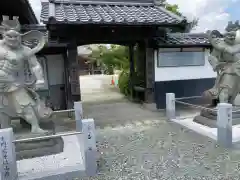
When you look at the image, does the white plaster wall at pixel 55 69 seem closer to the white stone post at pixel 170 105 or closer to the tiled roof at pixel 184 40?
the tiled roof at pixel 184 40

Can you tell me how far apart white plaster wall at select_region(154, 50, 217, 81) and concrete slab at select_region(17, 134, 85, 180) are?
4928mm

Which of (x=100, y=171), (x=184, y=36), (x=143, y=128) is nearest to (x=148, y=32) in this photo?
(x=184, y=36)

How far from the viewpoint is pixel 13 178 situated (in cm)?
350

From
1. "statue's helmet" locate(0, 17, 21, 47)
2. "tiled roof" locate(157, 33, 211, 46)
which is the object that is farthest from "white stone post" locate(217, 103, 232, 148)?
"statue's helmet" locate(0, 17, 21, 47)

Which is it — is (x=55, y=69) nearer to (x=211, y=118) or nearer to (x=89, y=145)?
(x=89, y=145)

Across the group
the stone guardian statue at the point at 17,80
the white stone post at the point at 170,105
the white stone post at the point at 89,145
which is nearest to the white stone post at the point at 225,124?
the white stone post at the point at 170,105

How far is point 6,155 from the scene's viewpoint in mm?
3398

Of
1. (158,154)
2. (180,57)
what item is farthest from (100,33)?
(158,154)

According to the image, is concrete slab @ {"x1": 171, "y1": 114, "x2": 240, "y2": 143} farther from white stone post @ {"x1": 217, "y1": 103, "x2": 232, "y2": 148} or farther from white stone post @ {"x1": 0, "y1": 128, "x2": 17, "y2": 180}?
white stone post @ {"x1": 0, "y1": 128, "x2": 17, "y2": 180}

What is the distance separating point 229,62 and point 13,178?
5.67 meters

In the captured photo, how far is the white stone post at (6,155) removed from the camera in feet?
11.0

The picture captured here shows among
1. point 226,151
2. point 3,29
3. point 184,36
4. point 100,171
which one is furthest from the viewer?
point 184,36

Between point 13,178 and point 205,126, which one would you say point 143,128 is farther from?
point 13,178

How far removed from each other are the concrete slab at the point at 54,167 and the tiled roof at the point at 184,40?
541cm
